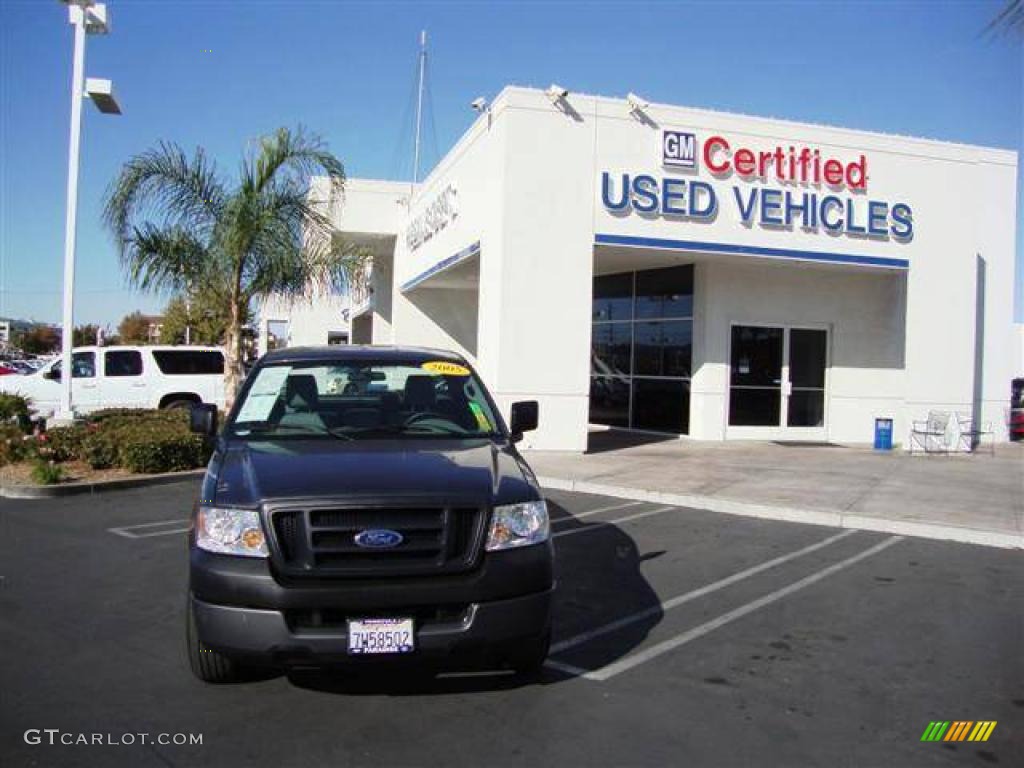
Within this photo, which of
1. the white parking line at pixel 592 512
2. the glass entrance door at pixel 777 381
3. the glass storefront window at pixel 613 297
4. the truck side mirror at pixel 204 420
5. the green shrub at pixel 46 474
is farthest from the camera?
the glass storefront window at pixel 613 297

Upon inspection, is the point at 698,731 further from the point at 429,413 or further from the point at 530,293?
the point at 530,293

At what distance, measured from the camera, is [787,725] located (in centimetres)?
408

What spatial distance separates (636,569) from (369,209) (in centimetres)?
2143

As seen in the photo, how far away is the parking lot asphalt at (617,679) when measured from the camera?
3.80m

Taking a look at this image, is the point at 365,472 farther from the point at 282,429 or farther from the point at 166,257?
the point at 166,257

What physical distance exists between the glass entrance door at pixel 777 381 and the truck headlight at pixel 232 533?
46.9ft

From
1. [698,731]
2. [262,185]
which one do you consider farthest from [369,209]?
[698,731]

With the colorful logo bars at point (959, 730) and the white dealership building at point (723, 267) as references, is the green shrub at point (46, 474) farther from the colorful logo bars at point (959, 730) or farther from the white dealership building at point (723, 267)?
the colorful logo bars at point (959, 730)

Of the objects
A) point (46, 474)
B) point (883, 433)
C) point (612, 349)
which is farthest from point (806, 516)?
point (612, 349)

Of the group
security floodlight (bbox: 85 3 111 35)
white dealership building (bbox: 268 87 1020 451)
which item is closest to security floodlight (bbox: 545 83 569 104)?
white dealership building (bbox: 268 87 1020 451)

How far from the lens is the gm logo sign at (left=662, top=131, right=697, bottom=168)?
14.8m

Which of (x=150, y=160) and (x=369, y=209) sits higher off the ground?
(x=369, y=209)

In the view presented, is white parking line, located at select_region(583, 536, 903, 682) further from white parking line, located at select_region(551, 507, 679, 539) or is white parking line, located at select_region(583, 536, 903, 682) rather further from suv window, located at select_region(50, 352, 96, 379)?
suv window, located at select_region(50, 352, 96, 379)

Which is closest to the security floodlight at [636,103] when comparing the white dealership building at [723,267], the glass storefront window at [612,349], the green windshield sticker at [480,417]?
the white dealership building at [723,267]
